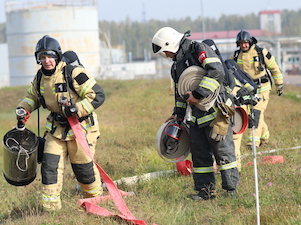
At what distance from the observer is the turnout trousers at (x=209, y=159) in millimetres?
5723

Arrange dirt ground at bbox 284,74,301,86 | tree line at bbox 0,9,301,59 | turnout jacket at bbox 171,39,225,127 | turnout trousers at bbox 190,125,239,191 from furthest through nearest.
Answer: tree line at bbox 0,9,301,59
dirt ground at bbox 284,74,301,86
turnout trousers at bbox 190,125,239,191
turnout jacket at bbox 171,39,225,127

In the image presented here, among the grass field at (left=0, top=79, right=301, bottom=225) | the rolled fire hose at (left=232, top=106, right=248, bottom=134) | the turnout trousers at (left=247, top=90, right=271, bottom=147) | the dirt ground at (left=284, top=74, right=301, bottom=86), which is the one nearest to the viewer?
the grass field at (left=0, top=79, right=301, bottom=225)

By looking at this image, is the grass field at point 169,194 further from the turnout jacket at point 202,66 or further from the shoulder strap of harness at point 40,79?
the shoulder strap of harness at point 40,79

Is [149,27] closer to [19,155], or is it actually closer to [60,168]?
[60,168]

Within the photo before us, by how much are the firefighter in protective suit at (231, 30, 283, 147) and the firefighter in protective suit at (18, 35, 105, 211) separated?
3836 mm

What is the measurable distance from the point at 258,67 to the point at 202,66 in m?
3.57

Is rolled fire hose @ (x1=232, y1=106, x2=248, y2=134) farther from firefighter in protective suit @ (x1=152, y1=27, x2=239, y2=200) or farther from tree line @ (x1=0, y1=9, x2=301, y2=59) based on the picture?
tree line @ (x1=0, y1=9, x2=301, y2=59)

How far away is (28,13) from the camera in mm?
40719

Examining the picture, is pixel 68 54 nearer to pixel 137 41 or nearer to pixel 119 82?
pixel 119 82

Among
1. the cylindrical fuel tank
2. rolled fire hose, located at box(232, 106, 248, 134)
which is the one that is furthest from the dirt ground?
the cylindrical fuel tank

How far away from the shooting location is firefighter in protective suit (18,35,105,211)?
221 inches

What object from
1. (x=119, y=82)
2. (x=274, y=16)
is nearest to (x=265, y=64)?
(x=119, y=82)

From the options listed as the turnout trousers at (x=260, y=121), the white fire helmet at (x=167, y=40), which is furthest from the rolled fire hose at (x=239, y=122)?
the turnout trousers at (x=260, y=121)

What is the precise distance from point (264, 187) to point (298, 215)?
1271 mm
